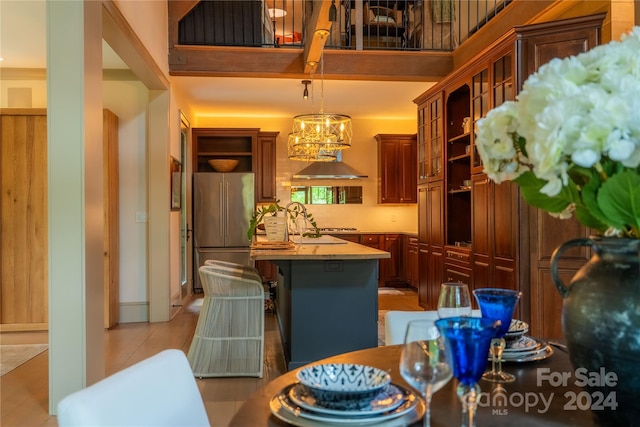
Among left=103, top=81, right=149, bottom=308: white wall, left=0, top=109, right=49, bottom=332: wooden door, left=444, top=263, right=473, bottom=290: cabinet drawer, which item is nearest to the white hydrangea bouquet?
left=444, top=263, right=473, bottom=290: cabinet drawer

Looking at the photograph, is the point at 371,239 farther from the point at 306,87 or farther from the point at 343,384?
the point at 343,384

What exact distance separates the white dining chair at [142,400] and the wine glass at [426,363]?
20.0 inches

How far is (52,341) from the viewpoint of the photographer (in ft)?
9.16

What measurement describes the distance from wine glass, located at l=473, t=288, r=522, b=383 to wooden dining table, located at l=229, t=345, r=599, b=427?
4 centimetres

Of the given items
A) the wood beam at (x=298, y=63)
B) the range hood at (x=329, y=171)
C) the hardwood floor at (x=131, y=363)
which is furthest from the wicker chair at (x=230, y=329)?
the range hood at (x=329, y=171)

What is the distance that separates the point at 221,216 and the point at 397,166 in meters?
2.98

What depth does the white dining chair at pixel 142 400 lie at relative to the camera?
2.78ft

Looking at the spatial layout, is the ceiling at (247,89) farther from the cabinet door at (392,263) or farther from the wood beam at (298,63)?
the cabinet door at (392,263)

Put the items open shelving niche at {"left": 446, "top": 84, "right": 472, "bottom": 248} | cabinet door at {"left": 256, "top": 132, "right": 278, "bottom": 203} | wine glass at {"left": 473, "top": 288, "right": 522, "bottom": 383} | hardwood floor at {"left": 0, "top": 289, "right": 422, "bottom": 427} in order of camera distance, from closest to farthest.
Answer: wine glass at {"left": 473, "top": 288, "right": 522, "bottom": 383}, hardwood floor at {"left": 0, "top": 289, "right": 422, "bottom": 427}, open shelving niche at {"left": 446, "top": 84, "right": 472, "bottom": 248}, cabinet door at {"left": 256, "top": 132, "right": 278, "bottom": 203}

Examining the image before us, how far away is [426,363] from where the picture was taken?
0.85 metres

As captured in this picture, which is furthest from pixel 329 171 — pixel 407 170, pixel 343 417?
pixel 343 417

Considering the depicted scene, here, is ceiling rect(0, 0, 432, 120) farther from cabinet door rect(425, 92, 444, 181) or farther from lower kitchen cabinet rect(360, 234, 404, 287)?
lower kitchen cabinet rect(360, 234, 404, 287)

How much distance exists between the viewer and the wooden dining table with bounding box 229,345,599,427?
0.96 m

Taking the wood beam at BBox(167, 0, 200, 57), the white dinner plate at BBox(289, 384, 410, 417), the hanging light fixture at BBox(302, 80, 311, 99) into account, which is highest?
the wood beam at BBox(167, 0, 200, 57)
